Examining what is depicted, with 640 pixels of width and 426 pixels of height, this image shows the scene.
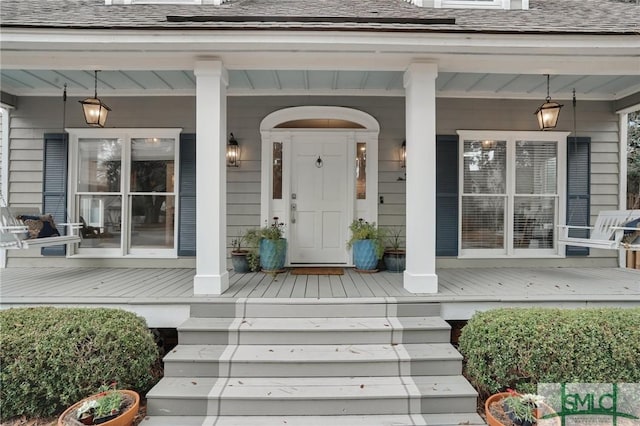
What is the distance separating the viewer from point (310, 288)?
12.0ft

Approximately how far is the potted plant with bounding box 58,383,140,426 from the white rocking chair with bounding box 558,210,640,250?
→ 4.83m

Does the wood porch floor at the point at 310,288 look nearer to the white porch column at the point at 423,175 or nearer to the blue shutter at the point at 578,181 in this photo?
the white porch column at the point at 423,175

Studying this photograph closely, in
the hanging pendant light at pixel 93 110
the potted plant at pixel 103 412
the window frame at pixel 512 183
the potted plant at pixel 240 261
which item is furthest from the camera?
the window frame at pixel 512 183

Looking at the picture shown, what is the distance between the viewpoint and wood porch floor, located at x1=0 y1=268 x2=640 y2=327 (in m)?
3.24

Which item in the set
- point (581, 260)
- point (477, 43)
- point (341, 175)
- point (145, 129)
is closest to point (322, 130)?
point (341, 175)

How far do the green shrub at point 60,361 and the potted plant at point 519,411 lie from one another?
264cm

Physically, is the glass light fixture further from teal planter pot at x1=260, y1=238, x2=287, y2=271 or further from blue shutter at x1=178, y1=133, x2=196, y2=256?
teal planter pot at x1=260, y1=238, x2=287, y2=271

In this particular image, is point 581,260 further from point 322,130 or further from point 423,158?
point 322,130

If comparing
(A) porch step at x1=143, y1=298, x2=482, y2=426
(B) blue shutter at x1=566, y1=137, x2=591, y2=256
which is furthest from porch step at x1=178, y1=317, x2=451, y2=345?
(B) blue shutter at x1=566, y1=137, x2=591, y2=256

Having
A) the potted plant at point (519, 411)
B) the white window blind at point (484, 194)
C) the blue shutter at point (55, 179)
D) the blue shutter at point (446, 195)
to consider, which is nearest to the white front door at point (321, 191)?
the blue shutter at point (446, 195)

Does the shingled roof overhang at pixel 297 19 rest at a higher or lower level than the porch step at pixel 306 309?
higher

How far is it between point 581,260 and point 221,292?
5.29 meters

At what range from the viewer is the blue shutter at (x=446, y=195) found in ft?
16.4

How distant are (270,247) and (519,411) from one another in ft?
10.1
